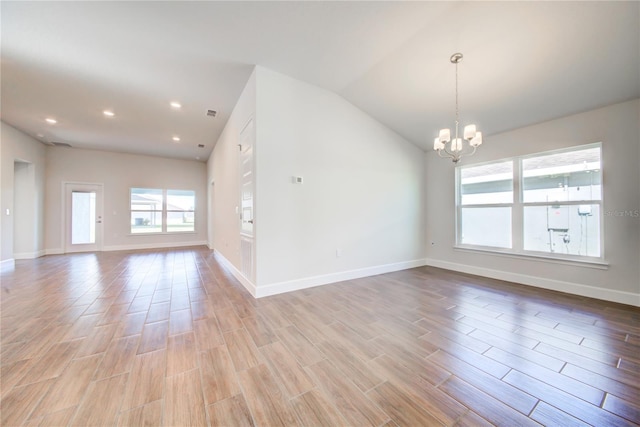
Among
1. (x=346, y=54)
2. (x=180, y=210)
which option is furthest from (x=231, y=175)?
(x=180, y=210)

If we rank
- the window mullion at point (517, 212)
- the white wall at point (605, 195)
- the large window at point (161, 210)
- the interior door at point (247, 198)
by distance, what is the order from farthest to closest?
the large window at point (161, 210)
the window mullion at point (517, 212)
the interior door at point (247, 198)
the white wall at point (605, 195)

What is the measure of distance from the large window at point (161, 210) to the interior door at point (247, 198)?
5640mm

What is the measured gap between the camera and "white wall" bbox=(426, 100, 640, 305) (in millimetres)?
2898

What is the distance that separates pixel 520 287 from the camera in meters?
3.57

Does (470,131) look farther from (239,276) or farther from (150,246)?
(150,246)

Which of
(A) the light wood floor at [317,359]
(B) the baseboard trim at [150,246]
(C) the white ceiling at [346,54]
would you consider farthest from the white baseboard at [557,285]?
(B) the baseboard trim at [150,246]

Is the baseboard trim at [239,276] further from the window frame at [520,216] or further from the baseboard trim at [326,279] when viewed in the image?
the window frame at [520,216]

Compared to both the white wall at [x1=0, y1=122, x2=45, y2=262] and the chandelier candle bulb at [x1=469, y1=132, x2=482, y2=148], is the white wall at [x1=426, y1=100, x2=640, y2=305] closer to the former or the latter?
the chandelier candle bulb at [x1=469, y1=132, x2=482, y2=148]

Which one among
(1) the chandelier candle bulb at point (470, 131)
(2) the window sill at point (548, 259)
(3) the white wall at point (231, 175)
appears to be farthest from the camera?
(3) the white wall at point (231, 175)

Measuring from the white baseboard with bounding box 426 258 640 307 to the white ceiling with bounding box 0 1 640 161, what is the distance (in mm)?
2492

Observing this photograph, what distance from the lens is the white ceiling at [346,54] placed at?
2.30 metres

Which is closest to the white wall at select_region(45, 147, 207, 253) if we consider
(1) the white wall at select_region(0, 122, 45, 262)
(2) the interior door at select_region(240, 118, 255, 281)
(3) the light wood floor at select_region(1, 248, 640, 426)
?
(1) the white wall at select_region(0, 122, 45, 262)

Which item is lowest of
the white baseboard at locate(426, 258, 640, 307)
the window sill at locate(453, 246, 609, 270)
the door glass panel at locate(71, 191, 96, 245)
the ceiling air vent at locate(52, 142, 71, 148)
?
the white baseboard at locate(426, 258, 640, 307)

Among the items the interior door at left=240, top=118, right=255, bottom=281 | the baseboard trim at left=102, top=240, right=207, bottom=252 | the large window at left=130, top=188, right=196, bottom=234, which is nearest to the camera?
the interior door at left=240, top=118, right=255, bottom=281
